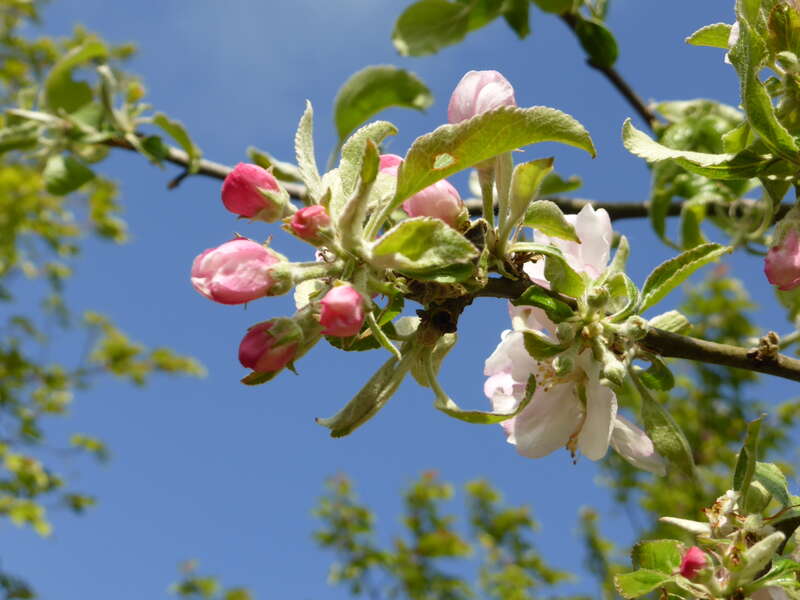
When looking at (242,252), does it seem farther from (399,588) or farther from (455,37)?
(399,588)

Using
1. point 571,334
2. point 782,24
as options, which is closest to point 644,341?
point 571,334

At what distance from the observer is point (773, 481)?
3.37ft

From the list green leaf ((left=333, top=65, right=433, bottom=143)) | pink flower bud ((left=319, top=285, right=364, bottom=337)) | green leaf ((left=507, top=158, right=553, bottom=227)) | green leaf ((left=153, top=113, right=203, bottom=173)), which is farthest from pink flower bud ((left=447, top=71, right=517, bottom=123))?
green leaf ((left=153, top=113, right=203, bottom=173))

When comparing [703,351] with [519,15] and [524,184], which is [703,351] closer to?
[524,184]

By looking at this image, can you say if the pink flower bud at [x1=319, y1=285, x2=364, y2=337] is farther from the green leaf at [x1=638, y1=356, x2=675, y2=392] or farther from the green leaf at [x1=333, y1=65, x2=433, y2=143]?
the green leaf at [x1=333, y1=65, x2=433, y2=143]

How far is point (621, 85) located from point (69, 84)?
5.02 feet

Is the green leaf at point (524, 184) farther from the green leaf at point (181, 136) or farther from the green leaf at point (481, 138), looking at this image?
the green leaf at point (181, 136)

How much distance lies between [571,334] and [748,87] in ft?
1.06

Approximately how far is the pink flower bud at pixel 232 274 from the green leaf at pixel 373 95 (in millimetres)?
949

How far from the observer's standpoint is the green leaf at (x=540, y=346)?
93 cm

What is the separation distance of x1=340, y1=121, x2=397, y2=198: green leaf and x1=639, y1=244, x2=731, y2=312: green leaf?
368 millimetres

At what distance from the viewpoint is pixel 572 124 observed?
0.77 m

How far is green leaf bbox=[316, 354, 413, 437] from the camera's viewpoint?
82 centimetres

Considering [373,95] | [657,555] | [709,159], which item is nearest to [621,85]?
[373,95]
